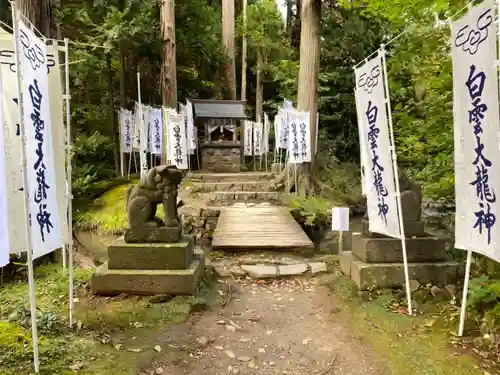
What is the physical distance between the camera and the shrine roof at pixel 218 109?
1576 cm

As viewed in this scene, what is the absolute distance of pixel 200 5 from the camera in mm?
15281

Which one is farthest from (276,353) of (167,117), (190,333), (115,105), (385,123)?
(115,105)

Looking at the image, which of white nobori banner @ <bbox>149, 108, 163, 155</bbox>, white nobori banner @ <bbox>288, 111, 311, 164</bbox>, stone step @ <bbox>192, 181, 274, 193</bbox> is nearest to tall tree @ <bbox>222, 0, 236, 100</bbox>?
white nobori banner @ <bbox>149, 108, 163, 155</bbox>

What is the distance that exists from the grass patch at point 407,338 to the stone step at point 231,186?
8.00m

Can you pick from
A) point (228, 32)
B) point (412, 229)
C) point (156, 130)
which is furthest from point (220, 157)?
point (412, 229)

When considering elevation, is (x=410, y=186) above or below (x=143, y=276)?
above

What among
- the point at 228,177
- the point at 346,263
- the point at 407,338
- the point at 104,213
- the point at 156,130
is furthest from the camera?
the point at 228,177

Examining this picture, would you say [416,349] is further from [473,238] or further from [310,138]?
[310,138]

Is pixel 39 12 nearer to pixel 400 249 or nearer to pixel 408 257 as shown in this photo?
pixel 400 249

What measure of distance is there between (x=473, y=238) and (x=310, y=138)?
7692 millimetres

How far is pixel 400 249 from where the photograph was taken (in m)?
4.70

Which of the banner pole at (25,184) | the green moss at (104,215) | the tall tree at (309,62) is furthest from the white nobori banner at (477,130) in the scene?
the green moss at (104,215)

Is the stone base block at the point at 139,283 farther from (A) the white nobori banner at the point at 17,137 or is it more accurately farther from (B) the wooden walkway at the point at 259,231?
(B) the wooden walkway at the point at 259,231

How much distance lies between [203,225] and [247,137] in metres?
9.81
